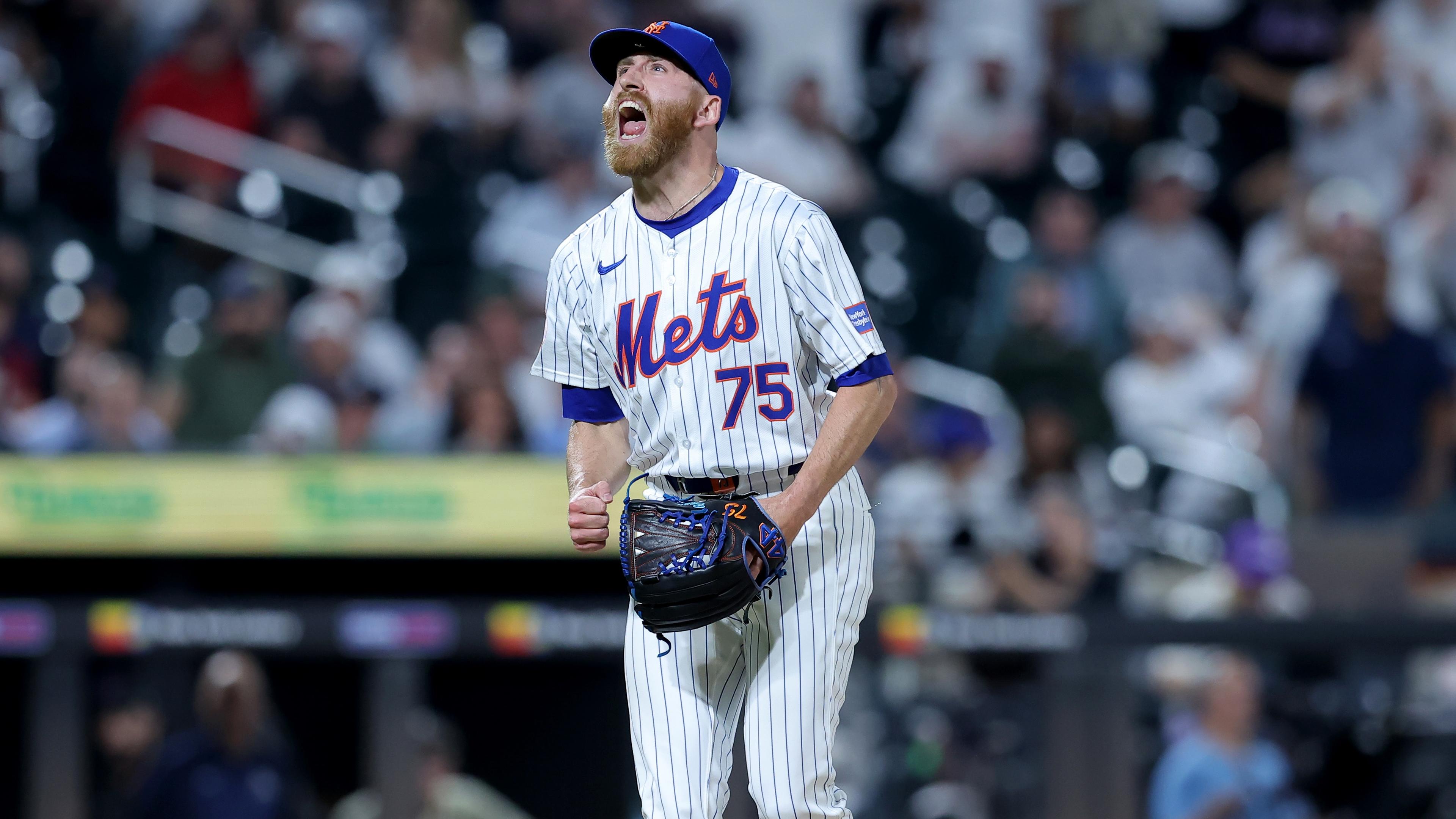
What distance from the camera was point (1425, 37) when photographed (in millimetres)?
9172

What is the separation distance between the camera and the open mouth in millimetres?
3221

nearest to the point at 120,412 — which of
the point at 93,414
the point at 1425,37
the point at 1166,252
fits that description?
the point at 93,414

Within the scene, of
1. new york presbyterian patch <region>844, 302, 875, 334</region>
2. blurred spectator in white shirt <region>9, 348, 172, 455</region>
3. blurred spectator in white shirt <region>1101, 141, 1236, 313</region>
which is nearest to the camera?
new york presbyterian patch <region>844, 302, 875, 334</region>

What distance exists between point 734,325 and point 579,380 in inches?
16.7

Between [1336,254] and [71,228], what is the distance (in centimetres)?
594

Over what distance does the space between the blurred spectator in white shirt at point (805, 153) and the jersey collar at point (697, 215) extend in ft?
17.3

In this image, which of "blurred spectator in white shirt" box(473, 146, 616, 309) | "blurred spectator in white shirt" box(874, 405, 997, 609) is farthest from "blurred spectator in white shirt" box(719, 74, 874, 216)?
"blurred spectator in white shirt" box(874, 405, 997, 609)

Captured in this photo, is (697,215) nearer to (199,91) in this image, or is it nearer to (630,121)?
(630,121)

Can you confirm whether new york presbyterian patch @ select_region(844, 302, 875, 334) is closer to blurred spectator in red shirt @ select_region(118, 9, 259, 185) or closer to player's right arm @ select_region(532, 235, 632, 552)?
player's right arm @ select_region(532, 235, 632, 552)

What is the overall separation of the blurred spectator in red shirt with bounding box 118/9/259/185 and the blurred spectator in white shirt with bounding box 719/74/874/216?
250 cm

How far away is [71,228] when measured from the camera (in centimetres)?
853

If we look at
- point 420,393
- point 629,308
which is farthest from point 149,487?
point 629,308

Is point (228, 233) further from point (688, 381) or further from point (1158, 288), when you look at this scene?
point (688, 381)

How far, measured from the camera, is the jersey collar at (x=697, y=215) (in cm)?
331
